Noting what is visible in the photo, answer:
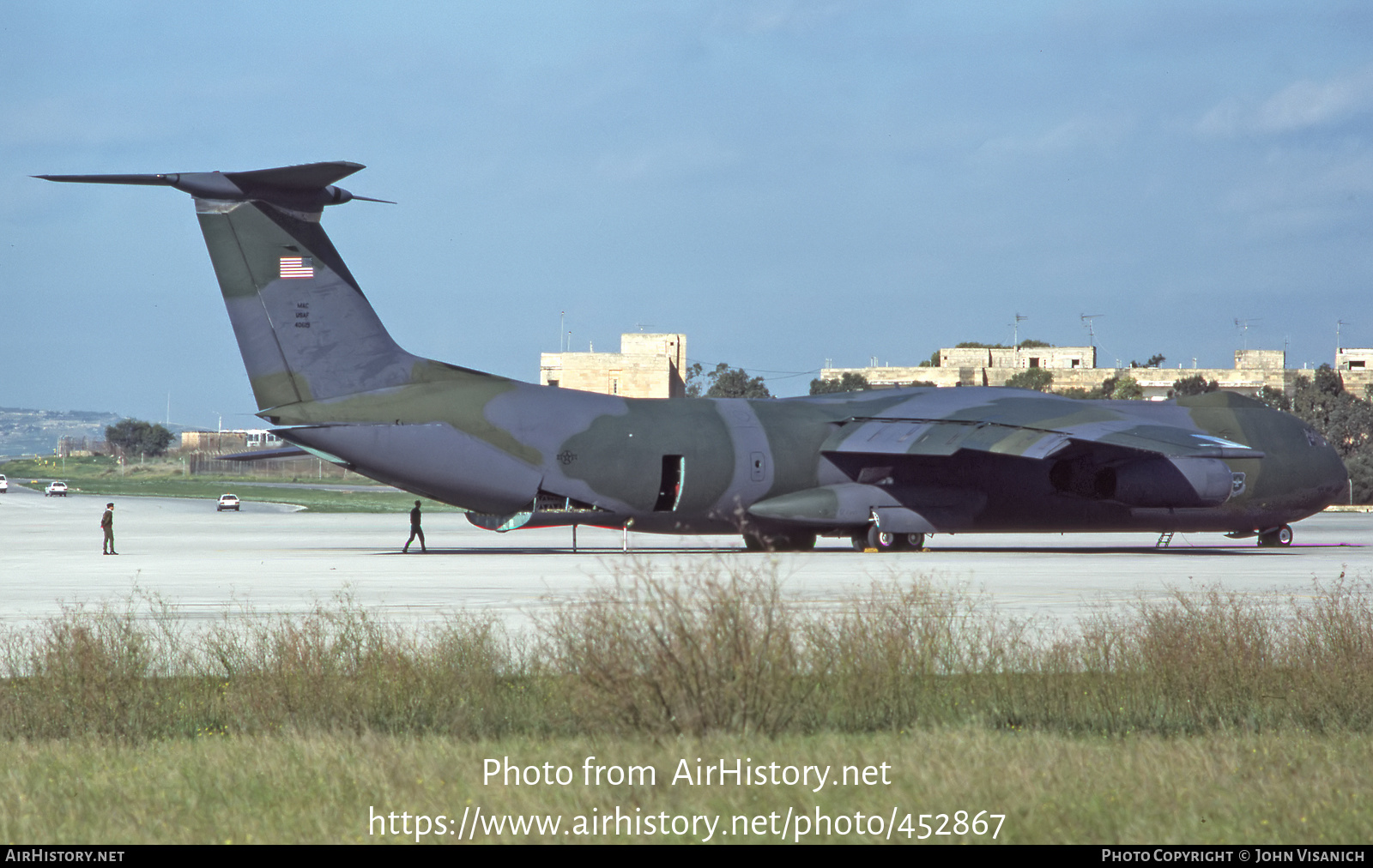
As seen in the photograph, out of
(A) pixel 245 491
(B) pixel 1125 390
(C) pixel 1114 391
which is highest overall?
(C) pixel 1114 391

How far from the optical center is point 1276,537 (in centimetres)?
3425

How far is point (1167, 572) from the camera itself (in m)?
24.7

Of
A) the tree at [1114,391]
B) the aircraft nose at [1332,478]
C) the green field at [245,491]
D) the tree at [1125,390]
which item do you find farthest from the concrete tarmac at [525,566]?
the tree at [1114,391]

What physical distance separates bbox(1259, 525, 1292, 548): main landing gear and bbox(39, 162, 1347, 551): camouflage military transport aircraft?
45.5 inches

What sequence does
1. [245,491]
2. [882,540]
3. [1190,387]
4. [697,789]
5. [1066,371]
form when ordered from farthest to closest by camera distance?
1. [1066,371]
2. [1190,387]
3. [245,491]
4. [882,540]
5. [697,789]

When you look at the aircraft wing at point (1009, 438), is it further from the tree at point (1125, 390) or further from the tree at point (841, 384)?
the tree at point (841, 384)

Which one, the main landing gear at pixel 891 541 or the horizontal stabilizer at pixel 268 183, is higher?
the horizontal stabilizer at pixel 268 183

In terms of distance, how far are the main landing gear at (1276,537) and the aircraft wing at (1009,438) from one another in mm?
5395

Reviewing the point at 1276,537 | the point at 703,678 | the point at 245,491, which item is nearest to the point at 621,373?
the point at 245,491

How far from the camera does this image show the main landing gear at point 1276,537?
3416 cm

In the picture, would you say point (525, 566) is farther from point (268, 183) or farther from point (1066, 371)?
→ point (1066, 371)

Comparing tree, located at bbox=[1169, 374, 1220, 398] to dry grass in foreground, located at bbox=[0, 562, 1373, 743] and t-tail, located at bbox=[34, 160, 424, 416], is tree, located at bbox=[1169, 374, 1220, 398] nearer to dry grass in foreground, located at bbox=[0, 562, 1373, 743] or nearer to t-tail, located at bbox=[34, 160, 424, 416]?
t-tail, located at bbox=[34, 160, 424, 416]

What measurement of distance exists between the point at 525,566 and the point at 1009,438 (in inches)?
410

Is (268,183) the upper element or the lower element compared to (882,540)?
upper
